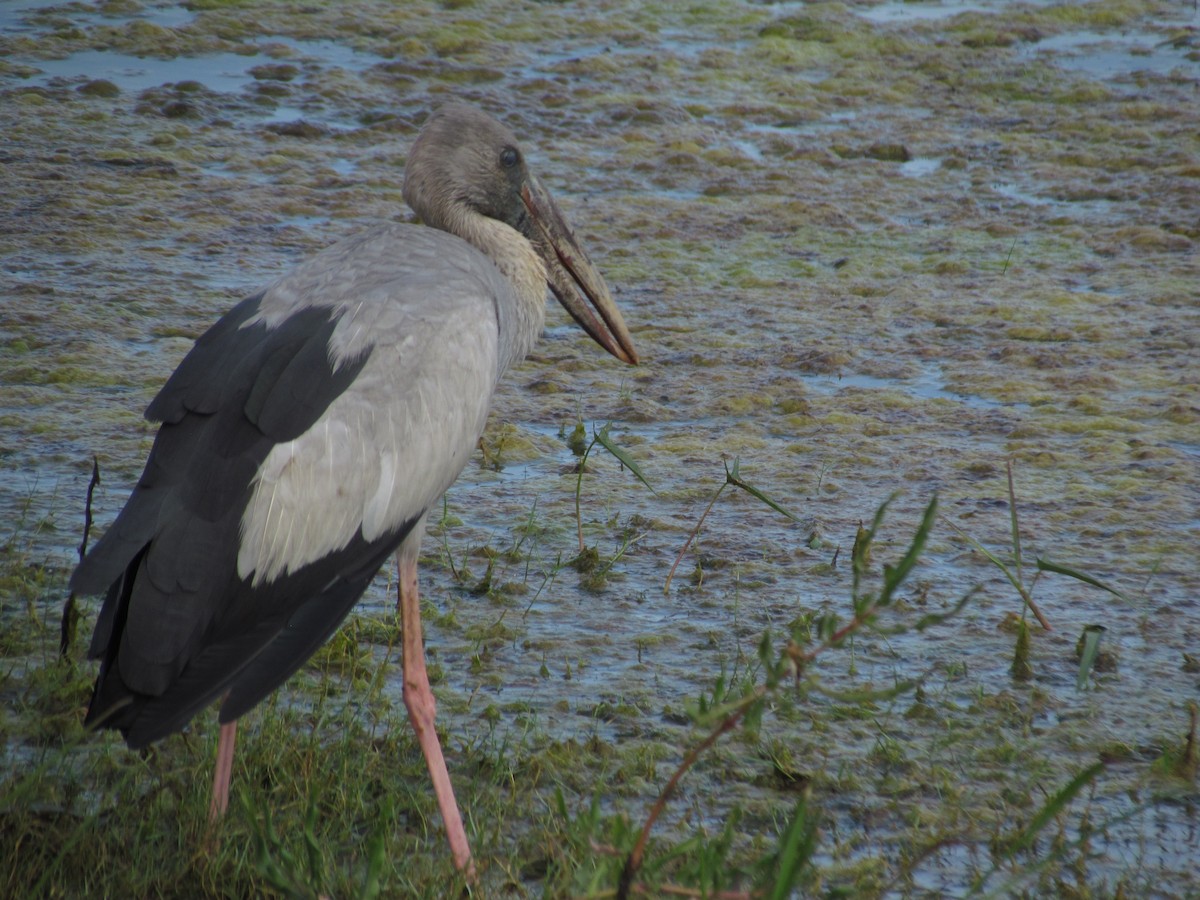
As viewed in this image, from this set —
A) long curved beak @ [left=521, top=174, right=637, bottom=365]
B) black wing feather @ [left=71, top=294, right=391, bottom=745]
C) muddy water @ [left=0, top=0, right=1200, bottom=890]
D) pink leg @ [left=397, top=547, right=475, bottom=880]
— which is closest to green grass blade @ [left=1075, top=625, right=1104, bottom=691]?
muddy water @ [left=0, top=0, right=1200, bottom=890]

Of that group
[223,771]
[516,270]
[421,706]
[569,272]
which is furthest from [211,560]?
[569,272]

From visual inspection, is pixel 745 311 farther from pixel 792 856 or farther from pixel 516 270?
pixel 792 856

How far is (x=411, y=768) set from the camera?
318 cm

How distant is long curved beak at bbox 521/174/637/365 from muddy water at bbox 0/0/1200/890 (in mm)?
636

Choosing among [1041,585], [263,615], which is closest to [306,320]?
[263,615]

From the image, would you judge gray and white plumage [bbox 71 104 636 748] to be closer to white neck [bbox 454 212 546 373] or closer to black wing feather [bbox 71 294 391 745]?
black wing feather [bbox 71 294 391 745]

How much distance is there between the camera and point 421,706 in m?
3.05

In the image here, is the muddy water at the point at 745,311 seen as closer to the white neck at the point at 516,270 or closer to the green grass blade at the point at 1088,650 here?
the green grass blade at the point at 1088,650

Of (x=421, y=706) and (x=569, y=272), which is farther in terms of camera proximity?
(x=569, y=272)

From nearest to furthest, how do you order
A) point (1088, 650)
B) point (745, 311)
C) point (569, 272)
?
point (1088, 650) → point (569, 272) → point (745, 311)

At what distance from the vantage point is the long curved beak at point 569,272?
401cm

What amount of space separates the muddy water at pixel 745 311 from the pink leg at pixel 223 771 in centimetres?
74

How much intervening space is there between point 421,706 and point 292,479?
0.58m

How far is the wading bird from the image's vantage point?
2.55 metres
